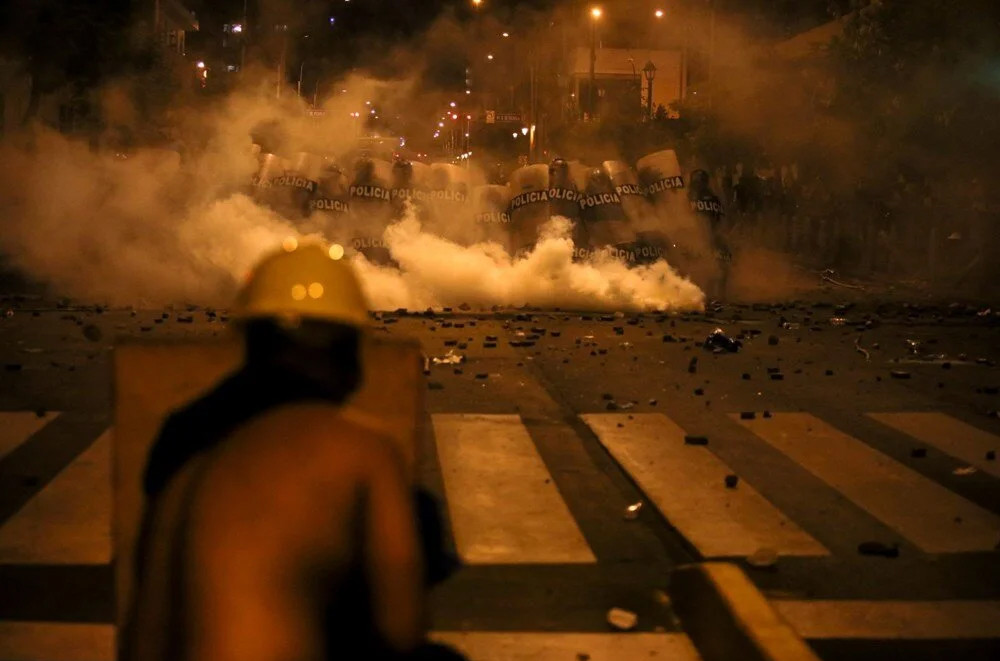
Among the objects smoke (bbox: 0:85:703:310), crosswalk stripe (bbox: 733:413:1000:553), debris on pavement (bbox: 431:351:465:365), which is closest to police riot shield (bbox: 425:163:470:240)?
smoke (bbox: 0:85:703:310)

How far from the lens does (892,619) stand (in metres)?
4.90

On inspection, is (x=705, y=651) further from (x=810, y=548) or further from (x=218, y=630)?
(x=218, y=630)

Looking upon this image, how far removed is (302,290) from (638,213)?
16034 millimetres

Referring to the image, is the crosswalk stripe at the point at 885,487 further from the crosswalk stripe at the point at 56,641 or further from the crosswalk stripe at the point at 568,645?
the crosswalk stripe at the point at 56,641

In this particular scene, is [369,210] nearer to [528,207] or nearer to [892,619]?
[528,207]

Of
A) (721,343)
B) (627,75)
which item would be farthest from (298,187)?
(627,75)

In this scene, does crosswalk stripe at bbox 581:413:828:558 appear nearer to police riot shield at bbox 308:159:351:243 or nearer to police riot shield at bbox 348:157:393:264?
police riot shield at bbox 348:157:393:264

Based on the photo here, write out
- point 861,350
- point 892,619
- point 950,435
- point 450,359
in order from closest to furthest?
point 892,619 < point 950,435 < point 450,359 < point 861,350

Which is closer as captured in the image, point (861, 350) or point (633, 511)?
point (633, 511)

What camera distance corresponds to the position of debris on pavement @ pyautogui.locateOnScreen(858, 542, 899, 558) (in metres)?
5.77

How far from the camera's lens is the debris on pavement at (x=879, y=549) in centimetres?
577

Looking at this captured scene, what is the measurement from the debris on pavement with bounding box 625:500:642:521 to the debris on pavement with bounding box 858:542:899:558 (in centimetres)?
123

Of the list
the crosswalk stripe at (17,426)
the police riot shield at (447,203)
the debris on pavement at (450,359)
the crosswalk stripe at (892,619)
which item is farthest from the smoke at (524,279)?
the crosswalk stripe at (892,619)

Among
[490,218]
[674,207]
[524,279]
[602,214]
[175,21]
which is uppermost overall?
[175,21]
